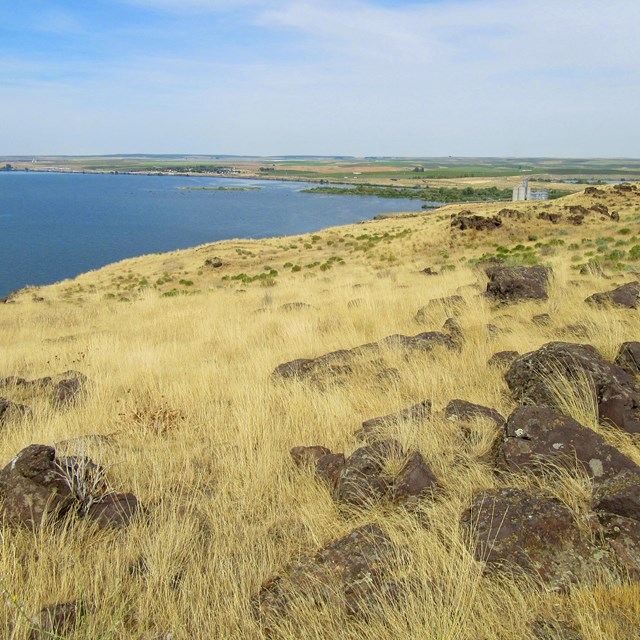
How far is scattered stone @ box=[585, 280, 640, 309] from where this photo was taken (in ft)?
25.2

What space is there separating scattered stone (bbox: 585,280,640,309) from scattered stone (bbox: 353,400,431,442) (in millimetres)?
4872

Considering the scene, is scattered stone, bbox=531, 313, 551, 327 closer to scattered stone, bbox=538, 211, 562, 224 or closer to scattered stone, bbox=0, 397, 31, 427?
scattered stone, bbox=0, 397, 31, 427

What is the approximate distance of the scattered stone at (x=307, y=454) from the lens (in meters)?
3.91

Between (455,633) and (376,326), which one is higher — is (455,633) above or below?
above

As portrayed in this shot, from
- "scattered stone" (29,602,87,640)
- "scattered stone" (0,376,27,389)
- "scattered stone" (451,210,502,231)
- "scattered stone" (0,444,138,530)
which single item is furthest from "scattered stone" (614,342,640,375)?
"scattered stone" (451,210,502,231)

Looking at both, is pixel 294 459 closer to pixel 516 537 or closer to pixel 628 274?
pixel 516 537

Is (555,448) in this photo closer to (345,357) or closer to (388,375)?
(388,375)

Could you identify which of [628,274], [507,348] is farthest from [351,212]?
[507,348]

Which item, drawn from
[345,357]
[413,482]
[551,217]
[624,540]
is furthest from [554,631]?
[551,217]

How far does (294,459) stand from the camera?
4.04 m

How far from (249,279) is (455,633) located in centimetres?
2800

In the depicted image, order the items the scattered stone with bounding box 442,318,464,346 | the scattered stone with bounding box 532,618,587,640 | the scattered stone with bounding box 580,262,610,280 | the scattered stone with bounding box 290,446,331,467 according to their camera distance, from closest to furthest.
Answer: the scattered stone with bounding box 532,618,587,640, the scattered stone with bounding box 290,446,331,467, the scattered stone with bounding box 442,318,464,346, the scattered stone with bounding box 580,262,610,280

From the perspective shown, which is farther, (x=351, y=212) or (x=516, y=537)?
(x=351, y=212)

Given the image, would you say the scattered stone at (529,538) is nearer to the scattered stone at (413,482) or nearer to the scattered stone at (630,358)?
the scattered stone at (413,482)
